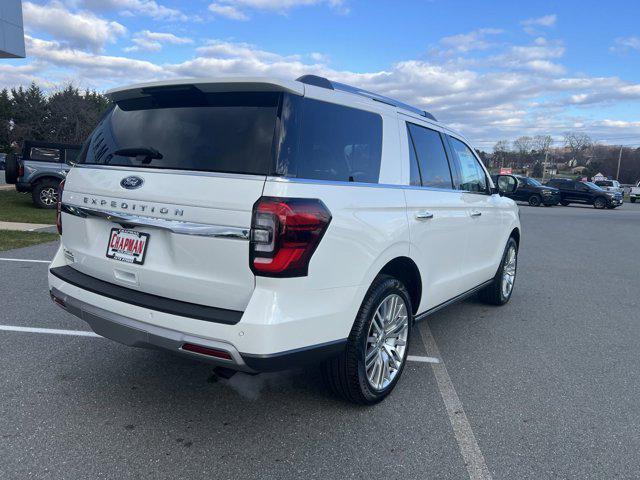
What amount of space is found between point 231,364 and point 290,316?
0.38 metres

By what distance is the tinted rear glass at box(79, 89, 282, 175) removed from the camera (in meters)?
2.66

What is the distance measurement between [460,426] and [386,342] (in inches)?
27.7

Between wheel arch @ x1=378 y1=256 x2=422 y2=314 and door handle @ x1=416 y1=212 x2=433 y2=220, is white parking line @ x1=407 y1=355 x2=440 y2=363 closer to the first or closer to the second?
wheel arch @ x1=378 y1=256 x2=422 y2=314

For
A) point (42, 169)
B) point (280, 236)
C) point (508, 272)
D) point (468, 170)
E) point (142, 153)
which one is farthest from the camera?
point (42, 169)

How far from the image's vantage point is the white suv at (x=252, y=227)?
2512 mm

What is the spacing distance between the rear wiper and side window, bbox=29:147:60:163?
1282cm

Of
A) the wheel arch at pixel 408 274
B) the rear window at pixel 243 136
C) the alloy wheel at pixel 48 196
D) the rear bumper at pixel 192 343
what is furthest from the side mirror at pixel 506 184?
the alloy wheel at pixel 48 196

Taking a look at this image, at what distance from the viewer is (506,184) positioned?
586cm

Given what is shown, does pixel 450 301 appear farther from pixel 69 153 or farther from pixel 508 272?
pixel 69 153

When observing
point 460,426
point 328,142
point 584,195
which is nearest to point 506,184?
point 460,426

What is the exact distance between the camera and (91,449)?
2.76m

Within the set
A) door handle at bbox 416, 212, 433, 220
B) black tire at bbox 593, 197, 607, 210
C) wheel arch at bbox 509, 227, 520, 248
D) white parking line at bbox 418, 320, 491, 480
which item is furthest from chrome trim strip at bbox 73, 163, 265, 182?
black tire at bbox 593, 197, 607, 210

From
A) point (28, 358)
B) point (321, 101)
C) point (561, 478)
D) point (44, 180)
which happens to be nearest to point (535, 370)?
point (561, 478)

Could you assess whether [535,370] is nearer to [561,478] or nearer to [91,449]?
[561,478]
